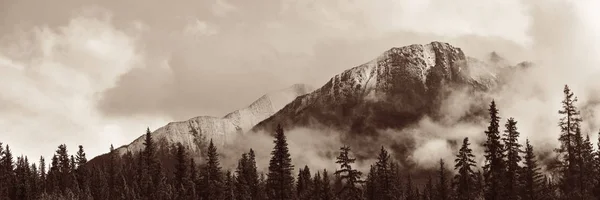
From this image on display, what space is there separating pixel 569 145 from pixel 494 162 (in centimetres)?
1176

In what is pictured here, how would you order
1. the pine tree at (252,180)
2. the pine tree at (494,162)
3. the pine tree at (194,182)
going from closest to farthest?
the pine tree at (494,162) < the pine tree at (194,182) < the pine tree at (252,180)

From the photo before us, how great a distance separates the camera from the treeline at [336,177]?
76812mm

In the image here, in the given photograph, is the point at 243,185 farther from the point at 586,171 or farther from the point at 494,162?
the point at 494,162

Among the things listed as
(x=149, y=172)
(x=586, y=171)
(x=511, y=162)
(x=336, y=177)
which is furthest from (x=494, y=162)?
(x=149, y=172)

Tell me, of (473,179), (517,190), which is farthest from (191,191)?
(517,190)

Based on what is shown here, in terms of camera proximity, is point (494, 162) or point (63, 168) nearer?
point (494, 162)

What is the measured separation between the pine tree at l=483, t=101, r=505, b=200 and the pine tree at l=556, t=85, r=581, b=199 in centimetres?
938

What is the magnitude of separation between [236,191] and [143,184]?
22.3 meters

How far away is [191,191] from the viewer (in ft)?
437

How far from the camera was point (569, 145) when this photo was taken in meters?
81.9

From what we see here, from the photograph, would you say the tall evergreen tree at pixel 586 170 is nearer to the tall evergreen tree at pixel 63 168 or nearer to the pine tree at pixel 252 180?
the pine tree at pixel 252 180

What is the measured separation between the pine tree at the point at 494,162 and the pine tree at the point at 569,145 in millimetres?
9384

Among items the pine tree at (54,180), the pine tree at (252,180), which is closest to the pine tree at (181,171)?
the pine tree at (252,180)

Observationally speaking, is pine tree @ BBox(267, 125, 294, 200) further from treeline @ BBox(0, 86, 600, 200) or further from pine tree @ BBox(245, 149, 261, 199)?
pine tree @ BBox(245, 149, 261, 199)
